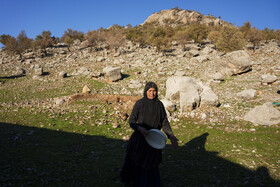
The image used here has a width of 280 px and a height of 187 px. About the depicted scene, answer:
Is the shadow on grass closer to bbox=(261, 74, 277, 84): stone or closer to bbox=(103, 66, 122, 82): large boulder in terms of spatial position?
bbox=(261, 74, 277, 84): stone

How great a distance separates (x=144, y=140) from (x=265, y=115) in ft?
29.4

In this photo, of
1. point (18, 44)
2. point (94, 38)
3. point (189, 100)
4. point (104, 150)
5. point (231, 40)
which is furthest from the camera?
point (94, 38)

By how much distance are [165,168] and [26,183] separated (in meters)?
4.14

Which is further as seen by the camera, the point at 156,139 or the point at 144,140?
the point at 144,140

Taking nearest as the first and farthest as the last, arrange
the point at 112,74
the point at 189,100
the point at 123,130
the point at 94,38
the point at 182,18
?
the point at 123,130
the point at 189,100
the point at 112,74
the point at 94,38
the point at 182,18

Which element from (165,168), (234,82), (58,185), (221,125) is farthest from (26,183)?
(234,82)

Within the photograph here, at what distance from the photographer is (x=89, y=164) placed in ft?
19.1

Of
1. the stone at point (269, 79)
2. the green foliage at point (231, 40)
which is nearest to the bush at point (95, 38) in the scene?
the green foliage at point (231, 40)

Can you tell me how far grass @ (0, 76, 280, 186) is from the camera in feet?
16.1

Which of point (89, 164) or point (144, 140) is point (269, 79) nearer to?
point (144, 140)

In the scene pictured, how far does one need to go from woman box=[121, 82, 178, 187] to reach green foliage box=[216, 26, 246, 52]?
3111 centimetres

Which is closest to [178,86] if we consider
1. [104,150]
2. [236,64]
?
[104,150]

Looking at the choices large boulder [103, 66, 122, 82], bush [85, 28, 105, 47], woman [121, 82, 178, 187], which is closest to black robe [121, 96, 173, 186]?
Result: woman [121, 82, 178, 187]

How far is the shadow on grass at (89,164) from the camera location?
4.76 m
